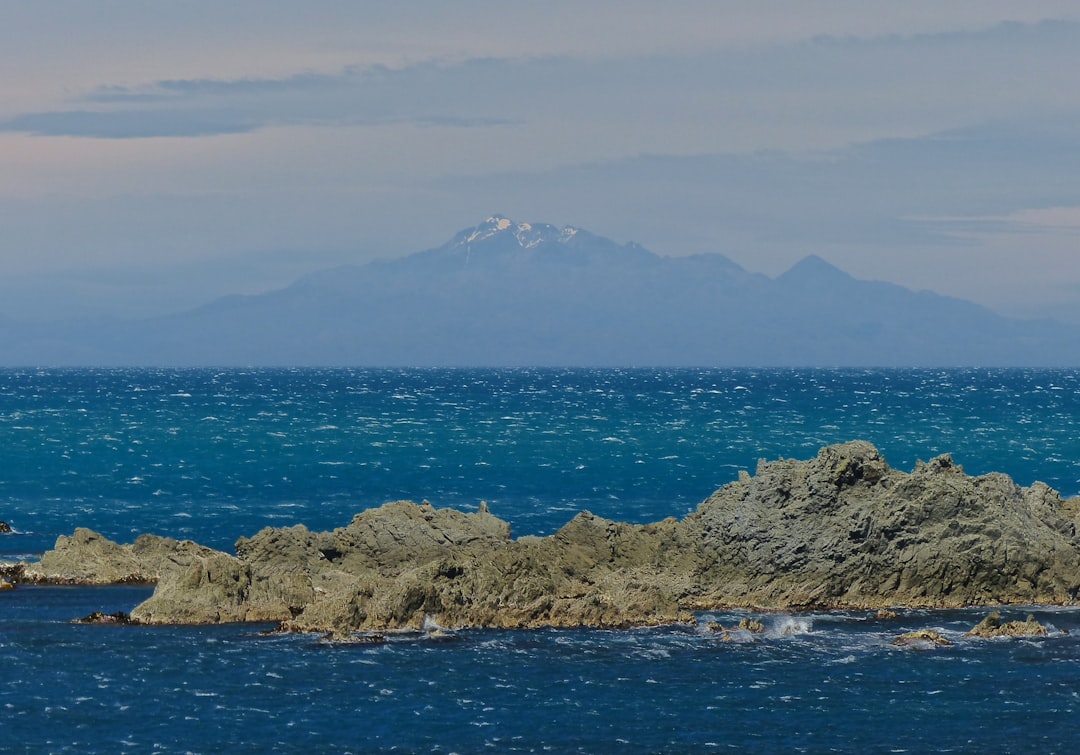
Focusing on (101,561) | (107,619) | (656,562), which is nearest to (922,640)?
(656,562)

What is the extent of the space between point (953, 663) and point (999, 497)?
516 inches

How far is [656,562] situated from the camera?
182 feet

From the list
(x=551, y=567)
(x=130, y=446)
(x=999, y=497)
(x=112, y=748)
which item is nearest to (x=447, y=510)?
(x=551, y=567)

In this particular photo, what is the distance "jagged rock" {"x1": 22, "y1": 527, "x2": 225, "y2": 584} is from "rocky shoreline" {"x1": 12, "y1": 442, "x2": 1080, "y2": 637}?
0.07 metres

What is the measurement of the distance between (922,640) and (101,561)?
31.6 metres

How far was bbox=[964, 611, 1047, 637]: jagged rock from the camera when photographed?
47.5m

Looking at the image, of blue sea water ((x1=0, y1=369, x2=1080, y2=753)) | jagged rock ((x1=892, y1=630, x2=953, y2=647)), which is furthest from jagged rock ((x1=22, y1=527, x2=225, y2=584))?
jagged rock ((x1=892, y1=630, x2=953, y2=647))

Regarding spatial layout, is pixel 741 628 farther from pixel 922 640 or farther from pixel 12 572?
pixel 12 572

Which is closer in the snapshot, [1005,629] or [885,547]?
[1005,629]

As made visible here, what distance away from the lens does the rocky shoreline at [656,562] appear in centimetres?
4947

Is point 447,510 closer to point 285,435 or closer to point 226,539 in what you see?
point 226,539

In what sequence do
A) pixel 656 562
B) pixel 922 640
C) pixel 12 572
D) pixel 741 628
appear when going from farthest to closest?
pixel 12 572
pixel 656 562
pixel 741 628
pixel 922 640

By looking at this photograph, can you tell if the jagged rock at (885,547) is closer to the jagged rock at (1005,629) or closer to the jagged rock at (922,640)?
the jagged rock at (1005,629)

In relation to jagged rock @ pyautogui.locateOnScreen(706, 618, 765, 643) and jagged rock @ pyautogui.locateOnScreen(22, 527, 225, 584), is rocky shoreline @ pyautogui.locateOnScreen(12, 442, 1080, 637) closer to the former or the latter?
jagged rock @ pyautogui.locateOnScreen(22, 527, 225, 584)
